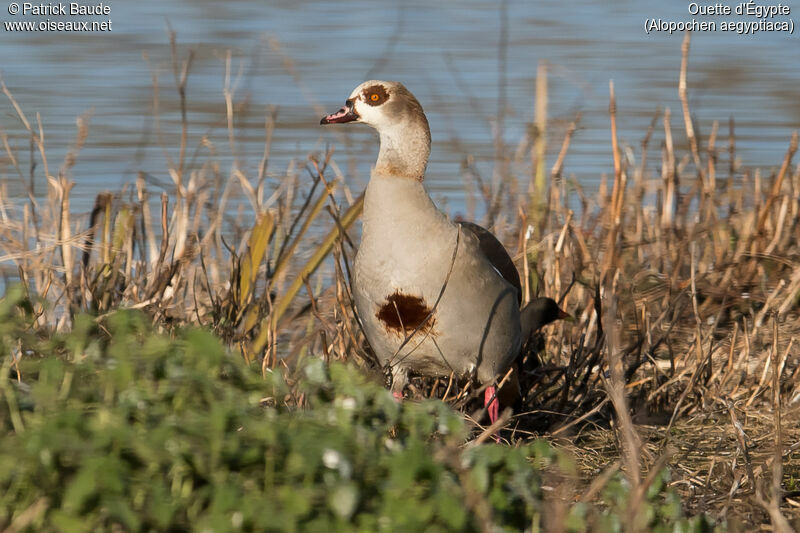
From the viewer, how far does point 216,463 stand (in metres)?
2.66

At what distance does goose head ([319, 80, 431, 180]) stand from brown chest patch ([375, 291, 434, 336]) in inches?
18.5

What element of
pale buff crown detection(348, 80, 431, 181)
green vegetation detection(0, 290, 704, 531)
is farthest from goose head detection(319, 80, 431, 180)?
green vegetation detection(0, 290, 704, 531)

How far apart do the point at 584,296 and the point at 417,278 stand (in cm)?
209

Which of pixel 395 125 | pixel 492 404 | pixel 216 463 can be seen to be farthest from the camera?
pixel 492 404

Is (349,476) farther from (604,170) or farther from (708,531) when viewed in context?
(604,170)

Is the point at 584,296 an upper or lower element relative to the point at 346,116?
lower

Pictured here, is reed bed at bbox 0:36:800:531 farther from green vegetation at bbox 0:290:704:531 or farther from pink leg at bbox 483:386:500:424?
green vegetation at bbox 0:290:704:531

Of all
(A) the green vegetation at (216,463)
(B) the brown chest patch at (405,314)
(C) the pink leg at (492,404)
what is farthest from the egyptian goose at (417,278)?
(A) the green vegetation at (216,463)

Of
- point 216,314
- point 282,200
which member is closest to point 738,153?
point 282,200

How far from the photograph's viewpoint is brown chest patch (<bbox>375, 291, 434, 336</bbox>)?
14.6 ft

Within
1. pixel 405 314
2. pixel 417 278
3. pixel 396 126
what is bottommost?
pixel 405 314

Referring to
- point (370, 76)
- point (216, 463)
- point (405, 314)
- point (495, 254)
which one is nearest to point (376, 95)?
point (495, 254)

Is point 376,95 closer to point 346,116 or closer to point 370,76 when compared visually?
point 346,116

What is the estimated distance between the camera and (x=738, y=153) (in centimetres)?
972
